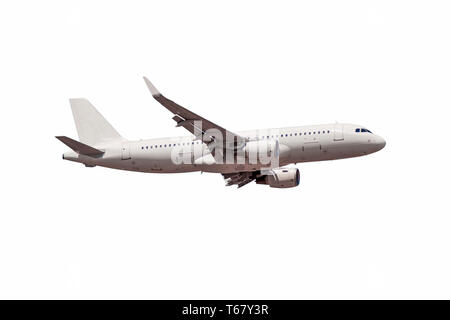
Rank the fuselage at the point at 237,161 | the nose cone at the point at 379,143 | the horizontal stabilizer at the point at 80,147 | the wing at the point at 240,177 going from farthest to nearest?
the wing at the point at 240,177 → the horizontal stabilizer at the point at 80,147 → the nose cone at the point at 379,143 → the fuselage at the point at 237,161

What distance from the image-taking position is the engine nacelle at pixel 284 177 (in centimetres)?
5878

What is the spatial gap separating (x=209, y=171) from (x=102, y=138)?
860cm

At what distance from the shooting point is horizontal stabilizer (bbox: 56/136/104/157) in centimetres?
5767

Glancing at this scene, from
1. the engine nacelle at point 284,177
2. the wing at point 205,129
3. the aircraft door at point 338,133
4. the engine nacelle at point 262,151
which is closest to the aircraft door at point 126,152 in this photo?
the wing at point 205,129

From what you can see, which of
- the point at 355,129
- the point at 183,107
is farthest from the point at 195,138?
the point at 355,129

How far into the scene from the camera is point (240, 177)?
60656 mm

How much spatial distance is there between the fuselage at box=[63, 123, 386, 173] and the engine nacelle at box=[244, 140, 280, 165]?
0.51 metres

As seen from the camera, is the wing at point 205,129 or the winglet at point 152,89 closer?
the winglet at point 152,89

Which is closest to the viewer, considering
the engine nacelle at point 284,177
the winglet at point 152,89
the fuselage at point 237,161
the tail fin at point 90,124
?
the winglet at point 152,89

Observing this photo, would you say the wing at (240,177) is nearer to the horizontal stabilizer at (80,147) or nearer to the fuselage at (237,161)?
the fuselage at (237,161)

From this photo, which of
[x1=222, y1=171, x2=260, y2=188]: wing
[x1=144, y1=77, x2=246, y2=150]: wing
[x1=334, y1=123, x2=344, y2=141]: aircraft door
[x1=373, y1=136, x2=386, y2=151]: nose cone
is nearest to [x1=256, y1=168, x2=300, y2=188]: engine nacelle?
[x1=222, y1=171, x2=260, y2=188]: wing

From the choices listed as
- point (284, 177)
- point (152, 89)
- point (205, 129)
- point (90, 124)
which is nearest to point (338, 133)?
point (284, 177)

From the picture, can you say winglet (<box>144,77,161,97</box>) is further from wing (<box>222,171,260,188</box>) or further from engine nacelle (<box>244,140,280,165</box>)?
wing (<box>222,171,260,188</box>)

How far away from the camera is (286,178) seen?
5878 cm
